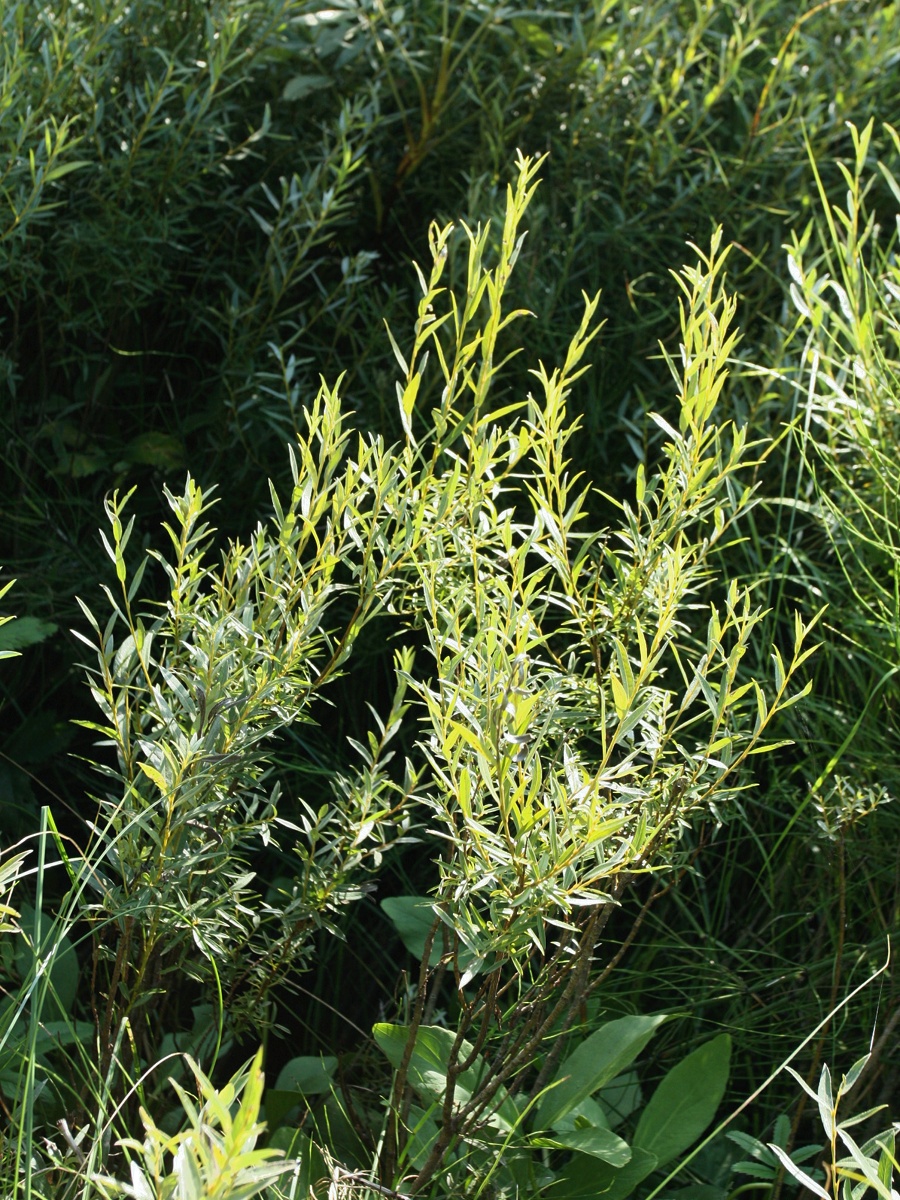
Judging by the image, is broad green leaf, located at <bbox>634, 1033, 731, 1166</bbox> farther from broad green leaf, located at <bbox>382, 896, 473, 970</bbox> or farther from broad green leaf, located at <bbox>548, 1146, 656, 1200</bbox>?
broad green leaf, located at <bbox>382, 896, 473, 970</bbox>

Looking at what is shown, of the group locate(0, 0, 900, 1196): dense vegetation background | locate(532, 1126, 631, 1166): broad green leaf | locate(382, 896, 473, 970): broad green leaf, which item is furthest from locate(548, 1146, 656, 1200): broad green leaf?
locate(382, 896, 473, 970): broad green leaf

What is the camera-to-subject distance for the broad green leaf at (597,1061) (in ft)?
4.51

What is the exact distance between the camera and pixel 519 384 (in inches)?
82.9

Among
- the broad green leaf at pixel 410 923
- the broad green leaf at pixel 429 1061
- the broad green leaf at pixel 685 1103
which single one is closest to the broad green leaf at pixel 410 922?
the broad green leaf at pixel 410 923

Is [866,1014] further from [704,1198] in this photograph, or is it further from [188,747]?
[188,747]

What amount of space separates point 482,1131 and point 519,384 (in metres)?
1.23

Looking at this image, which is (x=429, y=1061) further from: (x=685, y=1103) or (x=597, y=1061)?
(x=685, y=1103)

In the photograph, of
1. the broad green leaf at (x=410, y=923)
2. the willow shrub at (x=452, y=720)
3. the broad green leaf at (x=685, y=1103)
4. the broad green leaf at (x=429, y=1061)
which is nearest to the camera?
the willow shrub at (x=452, y=720)

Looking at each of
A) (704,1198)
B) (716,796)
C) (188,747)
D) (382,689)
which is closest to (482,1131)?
(704,1198)

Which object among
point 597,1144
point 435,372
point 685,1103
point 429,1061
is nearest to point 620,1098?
point 685,1103

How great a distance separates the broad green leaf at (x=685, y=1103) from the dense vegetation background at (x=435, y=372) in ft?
0.23

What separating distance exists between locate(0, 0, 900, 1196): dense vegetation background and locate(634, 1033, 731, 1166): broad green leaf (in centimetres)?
7

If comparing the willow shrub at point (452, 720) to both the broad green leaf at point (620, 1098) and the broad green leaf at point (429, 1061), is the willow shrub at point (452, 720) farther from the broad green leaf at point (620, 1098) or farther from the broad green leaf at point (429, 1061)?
the broad green leaf at point (620, 1098)

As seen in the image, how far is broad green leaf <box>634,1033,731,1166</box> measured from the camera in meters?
1.44
